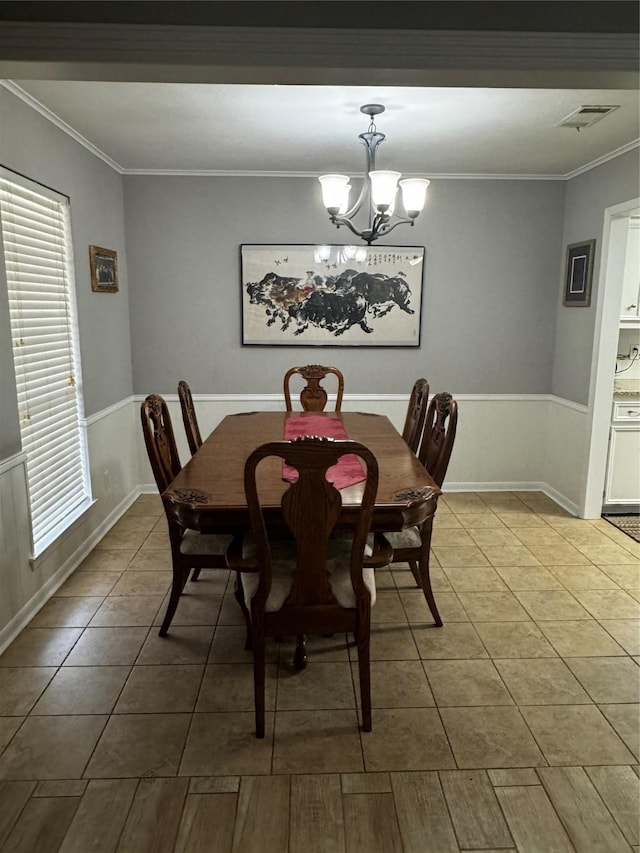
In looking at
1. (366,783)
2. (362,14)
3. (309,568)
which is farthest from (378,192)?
(366,783)

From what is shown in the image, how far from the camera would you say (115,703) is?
7.25ft

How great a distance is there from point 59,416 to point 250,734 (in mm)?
1997

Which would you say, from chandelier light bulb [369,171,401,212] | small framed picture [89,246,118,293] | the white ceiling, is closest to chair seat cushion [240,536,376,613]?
chandelier light bulb [369,171,401,212]

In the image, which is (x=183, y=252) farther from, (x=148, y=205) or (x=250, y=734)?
(x=250, y=734)

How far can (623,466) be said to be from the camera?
412cm

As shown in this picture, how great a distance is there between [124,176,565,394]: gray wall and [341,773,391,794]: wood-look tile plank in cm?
305

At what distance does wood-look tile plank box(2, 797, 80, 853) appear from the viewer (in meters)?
1.63

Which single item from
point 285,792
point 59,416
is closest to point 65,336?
point 59,416

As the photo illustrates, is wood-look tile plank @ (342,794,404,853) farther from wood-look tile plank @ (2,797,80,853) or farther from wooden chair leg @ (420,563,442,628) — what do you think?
wooden chair leg @ (420,563,442,628)

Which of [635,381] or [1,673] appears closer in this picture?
[1,673]

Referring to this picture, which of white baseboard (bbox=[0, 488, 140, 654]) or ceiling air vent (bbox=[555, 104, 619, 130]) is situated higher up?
ceiling air vent (bbox=[555, 104, 619, 130])

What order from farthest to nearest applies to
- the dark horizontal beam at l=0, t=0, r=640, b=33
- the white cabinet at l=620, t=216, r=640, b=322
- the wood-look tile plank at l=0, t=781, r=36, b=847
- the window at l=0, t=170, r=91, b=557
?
the white cabinet at l=620, t=216, r=640, b=322 < the window at l=0, t=170, r=91, b=557 < the wood-look tile plank at l=0, t=781, r=36, b=847 < the dark horizontal beam at l=0, t=0, r=640, b=33

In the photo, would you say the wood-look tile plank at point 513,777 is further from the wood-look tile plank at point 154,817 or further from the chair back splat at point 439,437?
the chair back splat at point 439,437

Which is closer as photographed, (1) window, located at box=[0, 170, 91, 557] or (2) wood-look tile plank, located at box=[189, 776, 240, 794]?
(2) wood-look tile plank, located at box=[189, 776, 240, 794]
